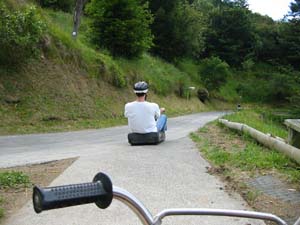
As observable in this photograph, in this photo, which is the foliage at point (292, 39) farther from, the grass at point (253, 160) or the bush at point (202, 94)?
the grass at point (253, 160)

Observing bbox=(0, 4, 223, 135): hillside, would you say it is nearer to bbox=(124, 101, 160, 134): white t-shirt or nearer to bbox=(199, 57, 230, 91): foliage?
bbox=(124, 101, 160, 134): white t-shirt

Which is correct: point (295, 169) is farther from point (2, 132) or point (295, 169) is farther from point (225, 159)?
point (2, 132)

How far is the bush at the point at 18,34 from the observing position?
18.8 m

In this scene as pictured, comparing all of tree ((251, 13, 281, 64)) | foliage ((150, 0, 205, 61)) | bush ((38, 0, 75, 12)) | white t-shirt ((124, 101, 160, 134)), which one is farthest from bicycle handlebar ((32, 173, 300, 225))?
tree ((251, 13, 281, 64))

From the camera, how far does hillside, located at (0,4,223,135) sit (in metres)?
18.7

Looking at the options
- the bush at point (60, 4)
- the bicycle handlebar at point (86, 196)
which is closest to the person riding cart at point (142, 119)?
the bicycle handlebar at point (86, 196)

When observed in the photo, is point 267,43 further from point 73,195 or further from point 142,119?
point 73,195

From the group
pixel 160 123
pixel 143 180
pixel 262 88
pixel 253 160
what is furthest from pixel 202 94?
pixel 143 180

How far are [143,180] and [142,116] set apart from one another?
14.0 feet

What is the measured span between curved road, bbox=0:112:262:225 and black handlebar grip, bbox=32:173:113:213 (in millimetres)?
3153

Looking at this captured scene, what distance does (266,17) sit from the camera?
92375 mm

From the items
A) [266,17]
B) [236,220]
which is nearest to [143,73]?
[236,220]

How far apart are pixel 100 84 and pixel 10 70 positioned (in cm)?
688

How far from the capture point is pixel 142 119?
11055mm
